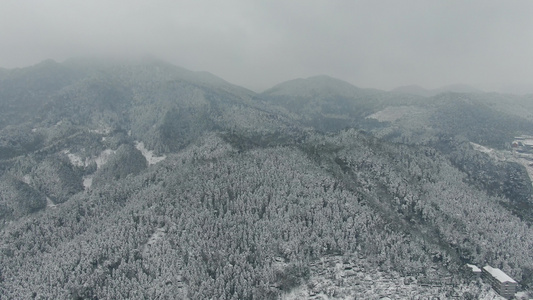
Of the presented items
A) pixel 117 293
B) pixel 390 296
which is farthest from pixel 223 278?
pixel 390 296

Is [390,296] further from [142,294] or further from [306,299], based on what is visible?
[142,294]

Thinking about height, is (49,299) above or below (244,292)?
below

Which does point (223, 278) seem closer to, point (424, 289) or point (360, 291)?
point (360, 291)

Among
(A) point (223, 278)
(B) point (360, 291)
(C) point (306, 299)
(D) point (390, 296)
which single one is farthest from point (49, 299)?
(D) point (390, 296)

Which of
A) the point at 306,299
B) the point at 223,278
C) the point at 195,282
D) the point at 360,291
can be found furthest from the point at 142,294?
the point at 360,291

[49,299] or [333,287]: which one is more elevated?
[333,287]

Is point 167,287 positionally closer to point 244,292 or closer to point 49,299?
point 244,292

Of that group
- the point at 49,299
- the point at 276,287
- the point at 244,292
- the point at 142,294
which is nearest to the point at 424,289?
the point at 276,287
